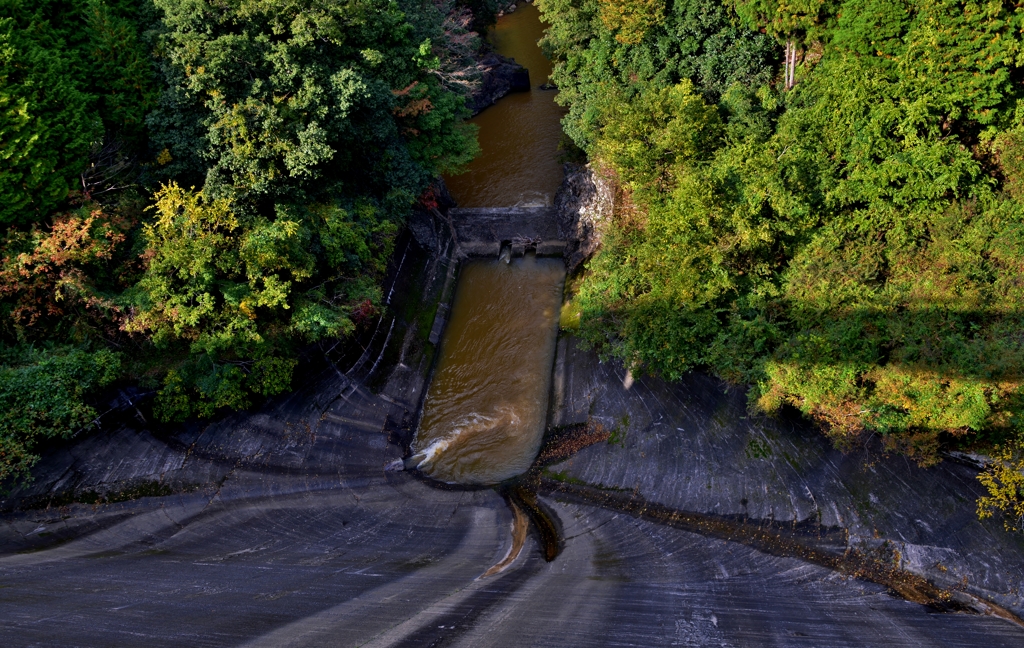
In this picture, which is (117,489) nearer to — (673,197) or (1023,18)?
(673,197)

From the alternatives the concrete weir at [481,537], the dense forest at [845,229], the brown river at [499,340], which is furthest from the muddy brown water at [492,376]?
the dense forest at [845,229]

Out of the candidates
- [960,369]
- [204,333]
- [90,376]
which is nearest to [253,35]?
[204,333]

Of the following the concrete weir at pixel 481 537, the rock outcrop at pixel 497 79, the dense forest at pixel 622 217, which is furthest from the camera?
the rock outcrop at pixel 497 79

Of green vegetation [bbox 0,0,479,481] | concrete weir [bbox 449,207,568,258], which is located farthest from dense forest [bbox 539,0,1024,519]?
green vegetation [bbox 0,0,479,481]

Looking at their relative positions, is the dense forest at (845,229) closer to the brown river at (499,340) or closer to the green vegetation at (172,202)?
the brown river at (499,340)

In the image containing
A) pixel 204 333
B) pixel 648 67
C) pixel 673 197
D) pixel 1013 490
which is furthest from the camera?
pixel 648 67

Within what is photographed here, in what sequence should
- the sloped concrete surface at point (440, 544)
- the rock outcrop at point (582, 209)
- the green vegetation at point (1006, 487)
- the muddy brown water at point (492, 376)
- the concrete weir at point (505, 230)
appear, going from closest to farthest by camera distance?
the sloped concrete surface at point (440, 544)
the green vegetation at point (1006, 487)
the muddy brown water at point (492, 376)
the rock outcrop at point (582, 209)
the concrete weir at point (505, 230)
